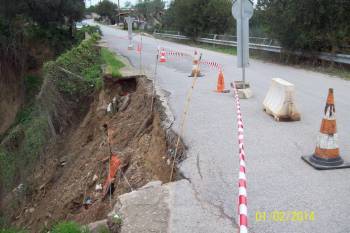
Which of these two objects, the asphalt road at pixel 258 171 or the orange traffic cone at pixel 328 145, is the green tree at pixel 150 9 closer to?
the asphalt road at pixel 258 171

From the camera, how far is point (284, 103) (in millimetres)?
9031

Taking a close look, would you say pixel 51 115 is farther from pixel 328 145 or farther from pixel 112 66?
pixel 328 145

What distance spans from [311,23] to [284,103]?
1088cm

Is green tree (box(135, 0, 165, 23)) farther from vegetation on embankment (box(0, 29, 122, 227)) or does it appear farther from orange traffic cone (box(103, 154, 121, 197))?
orange traffic cone (box(103, 154, 121, 197))

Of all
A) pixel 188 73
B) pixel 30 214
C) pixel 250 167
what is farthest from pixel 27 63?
pixel 250 167

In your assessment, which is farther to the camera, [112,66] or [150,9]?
[150,9]

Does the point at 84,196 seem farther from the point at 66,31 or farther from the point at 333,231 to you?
the point at 66,31

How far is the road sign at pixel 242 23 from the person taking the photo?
11008 millimetres

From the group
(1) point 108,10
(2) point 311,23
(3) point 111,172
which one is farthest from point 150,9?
(3) point 111,172

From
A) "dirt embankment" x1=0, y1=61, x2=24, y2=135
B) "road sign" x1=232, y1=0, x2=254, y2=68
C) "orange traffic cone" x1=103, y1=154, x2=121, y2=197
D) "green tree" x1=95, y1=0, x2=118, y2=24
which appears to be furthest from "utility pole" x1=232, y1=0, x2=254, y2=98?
"green tree" x1=95, y1=0, x2=118, y2=24

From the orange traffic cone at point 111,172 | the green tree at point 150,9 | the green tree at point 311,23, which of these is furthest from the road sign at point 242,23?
the green tree at point 150,9

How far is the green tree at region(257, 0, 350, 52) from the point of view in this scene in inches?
695

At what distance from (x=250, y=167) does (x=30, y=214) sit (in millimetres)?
6456

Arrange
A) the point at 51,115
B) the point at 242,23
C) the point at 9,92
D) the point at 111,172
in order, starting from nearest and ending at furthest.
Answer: the point at 111,172, the point at 242,23, the point at 51,115, the point at 9,92
